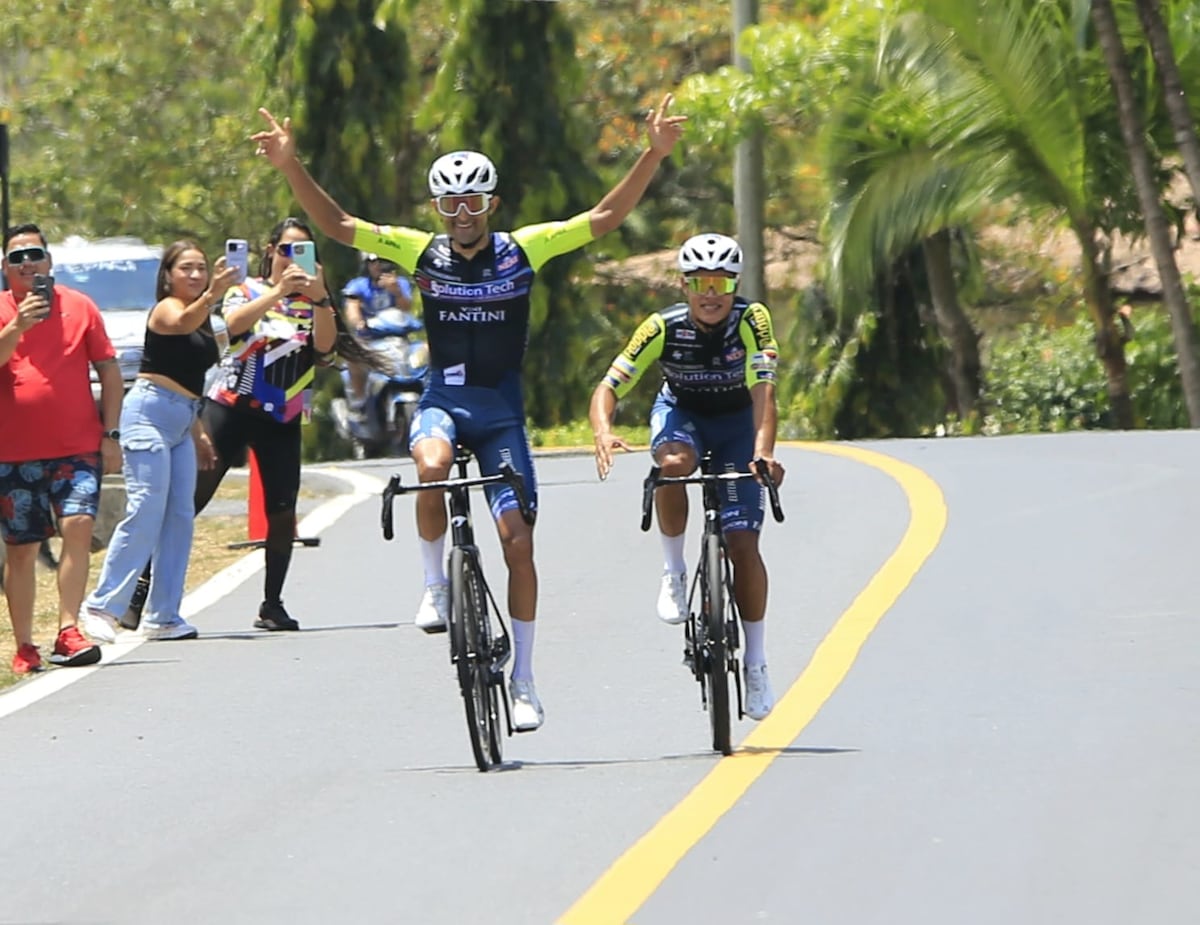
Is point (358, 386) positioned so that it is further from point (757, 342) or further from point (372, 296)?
point (757, 342)

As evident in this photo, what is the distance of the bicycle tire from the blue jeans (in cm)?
427

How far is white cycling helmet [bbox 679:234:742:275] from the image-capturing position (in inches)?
387

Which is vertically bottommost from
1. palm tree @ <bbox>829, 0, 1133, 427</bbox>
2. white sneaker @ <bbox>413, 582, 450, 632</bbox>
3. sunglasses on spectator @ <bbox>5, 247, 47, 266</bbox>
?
white sneaker @ <bbox>413, 582, 450, 632</bbox>

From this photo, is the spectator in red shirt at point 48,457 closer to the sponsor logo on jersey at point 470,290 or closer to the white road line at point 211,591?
the white road line at point 211,591

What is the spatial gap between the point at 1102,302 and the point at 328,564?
13474 millimetres

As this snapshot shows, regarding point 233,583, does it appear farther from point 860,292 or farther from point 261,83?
point 261,83

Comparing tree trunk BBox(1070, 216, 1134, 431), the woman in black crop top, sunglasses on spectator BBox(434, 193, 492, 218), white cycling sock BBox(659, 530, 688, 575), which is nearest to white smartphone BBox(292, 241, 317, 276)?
the woman in black crop top

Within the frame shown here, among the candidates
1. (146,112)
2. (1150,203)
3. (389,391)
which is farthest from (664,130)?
(146,112)

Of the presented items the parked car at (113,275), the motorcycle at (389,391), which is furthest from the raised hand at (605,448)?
the parked car at (113,275)

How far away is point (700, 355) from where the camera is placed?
10.3 meters

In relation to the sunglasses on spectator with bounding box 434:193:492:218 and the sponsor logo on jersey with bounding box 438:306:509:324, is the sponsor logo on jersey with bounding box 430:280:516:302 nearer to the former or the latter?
the sponsor logo on jersey with bounding box 438:306:509:324

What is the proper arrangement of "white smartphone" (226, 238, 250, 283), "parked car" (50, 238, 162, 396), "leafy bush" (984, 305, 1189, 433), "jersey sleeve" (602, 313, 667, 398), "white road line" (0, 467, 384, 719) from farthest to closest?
"parked car" (50, 238, 162, 396) < "leafy bush" (984, 305, 1189, 433) < "white smartphone" (226, 238, 250, 283) < "white road line" (0, 467, 384, 719) < "jersey sleeve" (602, 313, 667, 398)

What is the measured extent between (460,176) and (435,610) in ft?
5.29

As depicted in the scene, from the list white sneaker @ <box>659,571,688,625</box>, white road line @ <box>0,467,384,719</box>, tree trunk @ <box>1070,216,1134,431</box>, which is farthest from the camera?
tree trunk @ <box>1070,216,1134,431</box>
